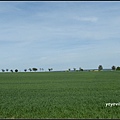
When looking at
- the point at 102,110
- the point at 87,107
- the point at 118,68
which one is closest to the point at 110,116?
the point at 102,110

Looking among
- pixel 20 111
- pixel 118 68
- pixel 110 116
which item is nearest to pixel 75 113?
pixel 110 116

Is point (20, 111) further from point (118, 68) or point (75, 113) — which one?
point (118, 68)

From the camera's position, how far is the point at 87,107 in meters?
14.2

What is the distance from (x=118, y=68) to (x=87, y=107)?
189 m

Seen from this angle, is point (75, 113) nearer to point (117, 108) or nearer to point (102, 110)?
point (102, 110)

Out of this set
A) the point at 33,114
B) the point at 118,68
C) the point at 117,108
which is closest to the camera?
the point at 33,114

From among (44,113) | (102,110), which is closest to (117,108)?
(102,110)

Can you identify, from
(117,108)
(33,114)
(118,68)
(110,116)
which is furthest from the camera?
(118,68)

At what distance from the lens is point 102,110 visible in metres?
13.1

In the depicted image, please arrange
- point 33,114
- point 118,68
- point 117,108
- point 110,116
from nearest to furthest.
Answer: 1. point 110,116
2. point 33,114
3. point 117,108
4. point 118,68

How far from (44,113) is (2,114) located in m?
1.82

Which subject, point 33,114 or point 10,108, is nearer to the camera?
point 33,114

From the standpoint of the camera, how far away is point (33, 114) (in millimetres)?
12414

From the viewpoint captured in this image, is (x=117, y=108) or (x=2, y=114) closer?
(x=2, y=114)
